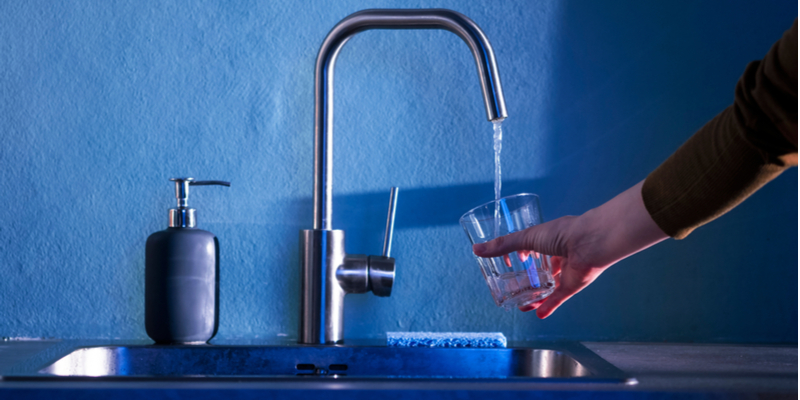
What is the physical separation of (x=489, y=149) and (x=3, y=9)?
696 millimetres

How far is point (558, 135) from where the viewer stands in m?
0.85

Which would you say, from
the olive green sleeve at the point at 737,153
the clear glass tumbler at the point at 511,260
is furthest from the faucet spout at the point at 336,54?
the olive green sleeve at the point at 737,153

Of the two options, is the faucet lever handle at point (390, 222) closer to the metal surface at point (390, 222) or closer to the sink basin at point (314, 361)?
the metal surface at point (390, 222)

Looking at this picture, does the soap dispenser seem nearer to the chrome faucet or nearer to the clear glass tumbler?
the chrome faucet

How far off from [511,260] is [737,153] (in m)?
0.24

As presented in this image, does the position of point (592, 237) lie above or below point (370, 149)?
below

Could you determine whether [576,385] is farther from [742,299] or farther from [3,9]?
[3,9]

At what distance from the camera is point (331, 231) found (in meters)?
0.77

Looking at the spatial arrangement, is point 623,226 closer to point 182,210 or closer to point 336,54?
point 336,54

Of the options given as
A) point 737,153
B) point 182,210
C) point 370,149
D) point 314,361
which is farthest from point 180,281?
point 737,153

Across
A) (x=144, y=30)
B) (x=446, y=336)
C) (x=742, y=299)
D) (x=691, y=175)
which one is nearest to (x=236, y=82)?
(x=144, y=30)

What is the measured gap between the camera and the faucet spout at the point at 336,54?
73 cm

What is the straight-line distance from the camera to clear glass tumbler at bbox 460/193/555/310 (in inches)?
25.3

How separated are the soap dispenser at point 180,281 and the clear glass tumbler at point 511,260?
0.33 metres
